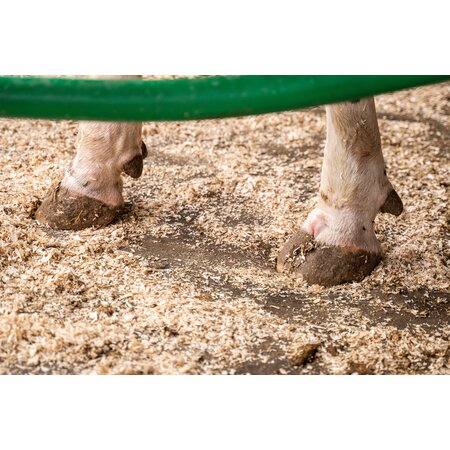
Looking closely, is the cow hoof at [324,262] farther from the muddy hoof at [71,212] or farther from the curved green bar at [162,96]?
the curved green bar at [162,96]

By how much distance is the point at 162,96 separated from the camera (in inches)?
61.0

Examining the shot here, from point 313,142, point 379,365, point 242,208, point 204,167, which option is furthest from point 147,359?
point 313,142

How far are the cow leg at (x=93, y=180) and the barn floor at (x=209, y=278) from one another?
0.21 feet

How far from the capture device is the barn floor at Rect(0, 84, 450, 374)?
241 cm

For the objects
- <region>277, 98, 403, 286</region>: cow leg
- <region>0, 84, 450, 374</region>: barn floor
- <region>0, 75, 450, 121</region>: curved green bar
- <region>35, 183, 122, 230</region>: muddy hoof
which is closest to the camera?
<region>0, 75, 450, 121</region>: curved green bar

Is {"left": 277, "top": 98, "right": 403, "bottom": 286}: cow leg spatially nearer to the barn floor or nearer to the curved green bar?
the barn floor

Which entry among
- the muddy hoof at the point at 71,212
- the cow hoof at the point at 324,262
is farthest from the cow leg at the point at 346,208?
the muddy hoof at the point at 71,212

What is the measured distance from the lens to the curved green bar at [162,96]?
153 cm

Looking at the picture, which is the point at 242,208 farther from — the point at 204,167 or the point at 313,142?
the point at 313,142

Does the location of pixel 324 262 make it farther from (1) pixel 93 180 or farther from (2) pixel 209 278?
(1) pixel 93 180

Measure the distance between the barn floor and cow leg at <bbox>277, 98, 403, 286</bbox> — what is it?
7cm

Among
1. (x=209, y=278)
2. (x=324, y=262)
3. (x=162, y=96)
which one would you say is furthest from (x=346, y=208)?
(x=162, y=96)

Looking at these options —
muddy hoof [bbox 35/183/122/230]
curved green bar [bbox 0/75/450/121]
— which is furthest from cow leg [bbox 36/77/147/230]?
curved green bar [bbox 0/75/450/121]

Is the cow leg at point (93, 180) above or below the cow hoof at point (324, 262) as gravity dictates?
above
